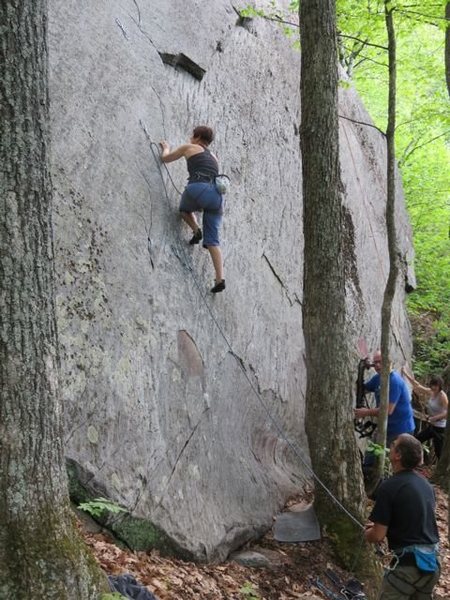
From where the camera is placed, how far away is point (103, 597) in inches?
146

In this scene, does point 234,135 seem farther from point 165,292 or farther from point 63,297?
point 63,297

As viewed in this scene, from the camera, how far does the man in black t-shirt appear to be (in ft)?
17.2

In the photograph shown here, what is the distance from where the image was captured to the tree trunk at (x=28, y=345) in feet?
10.9

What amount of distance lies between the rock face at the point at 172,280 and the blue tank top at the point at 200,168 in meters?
0.41

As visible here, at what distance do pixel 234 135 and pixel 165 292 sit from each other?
4.06m

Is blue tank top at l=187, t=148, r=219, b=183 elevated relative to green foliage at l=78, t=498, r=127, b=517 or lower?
elevated

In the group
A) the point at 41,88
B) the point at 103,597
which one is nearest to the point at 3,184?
the point at 41,88

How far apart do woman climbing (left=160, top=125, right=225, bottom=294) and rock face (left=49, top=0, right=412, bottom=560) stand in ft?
0.70

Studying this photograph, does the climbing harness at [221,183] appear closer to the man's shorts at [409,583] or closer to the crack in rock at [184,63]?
the crack in rock at [184,63]

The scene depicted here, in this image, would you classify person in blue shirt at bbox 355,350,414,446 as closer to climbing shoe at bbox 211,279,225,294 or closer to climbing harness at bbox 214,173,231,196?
climbing shoe at bbox 211,279,225,294

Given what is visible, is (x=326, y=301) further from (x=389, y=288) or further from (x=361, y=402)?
(x=361, y=402)

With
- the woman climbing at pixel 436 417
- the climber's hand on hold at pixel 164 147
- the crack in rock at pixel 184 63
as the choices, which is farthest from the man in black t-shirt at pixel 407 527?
the woman climbing at pixel 436 417

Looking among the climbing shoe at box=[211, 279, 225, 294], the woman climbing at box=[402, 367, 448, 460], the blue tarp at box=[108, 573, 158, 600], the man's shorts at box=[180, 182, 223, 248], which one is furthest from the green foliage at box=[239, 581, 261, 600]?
the woman climbing at box=[402, 367, 448, 460]

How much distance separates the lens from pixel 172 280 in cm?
770
